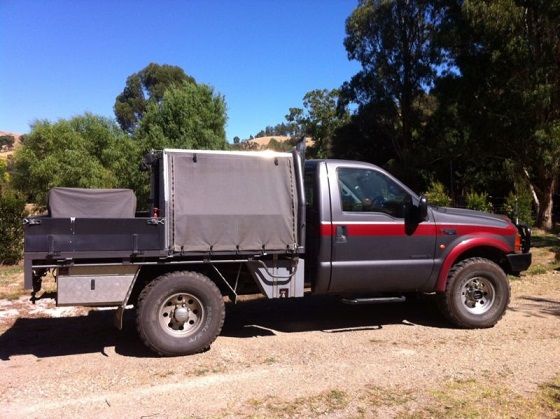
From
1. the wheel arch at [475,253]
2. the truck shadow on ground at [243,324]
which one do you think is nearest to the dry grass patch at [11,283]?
the truck shadow on ground at [243,324]

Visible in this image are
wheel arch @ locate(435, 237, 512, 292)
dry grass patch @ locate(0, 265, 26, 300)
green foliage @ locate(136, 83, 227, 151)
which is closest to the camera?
wheel arch @ locate(435, 237, 512, 292)

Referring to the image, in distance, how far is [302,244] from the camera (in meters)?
6.18

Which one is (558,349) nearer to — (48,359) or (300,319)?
(300,319)

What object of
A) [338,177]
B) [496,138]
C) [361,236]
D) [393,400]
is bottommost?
[393,400]

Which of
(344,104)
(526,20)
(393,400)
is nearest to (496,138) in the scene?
(526,20)

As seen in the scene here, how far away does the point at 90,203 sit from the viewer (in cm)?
623

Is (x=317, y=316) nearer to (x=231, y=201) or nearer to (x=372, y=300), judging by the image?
(x=372, y=300)

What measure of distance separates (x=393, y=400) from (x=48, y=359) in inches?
140

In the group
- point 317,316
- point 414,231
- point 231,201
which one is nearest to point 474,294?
point 414,231

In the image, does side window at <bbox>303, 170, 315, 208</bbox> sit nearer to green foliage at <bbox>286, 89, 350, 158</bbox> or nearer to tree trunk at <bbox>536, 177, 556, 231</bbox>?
tree trunk at <bbox>536, 177, 556, 231</bbox>

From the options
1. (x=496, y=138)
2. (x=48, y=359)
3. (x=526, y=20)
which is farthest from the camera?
(x=496, y=138)

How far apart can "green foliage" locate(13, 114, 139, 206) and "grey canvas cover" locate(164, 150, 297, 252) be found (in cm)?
1384

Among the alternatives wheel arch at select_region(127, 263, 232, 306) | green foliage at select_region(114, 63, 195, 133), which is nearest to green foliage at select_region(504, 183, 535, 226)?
wheel arch at select_region(127, 263, 232, 306)

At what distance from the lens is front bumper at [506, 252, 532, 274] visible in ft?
23.2
